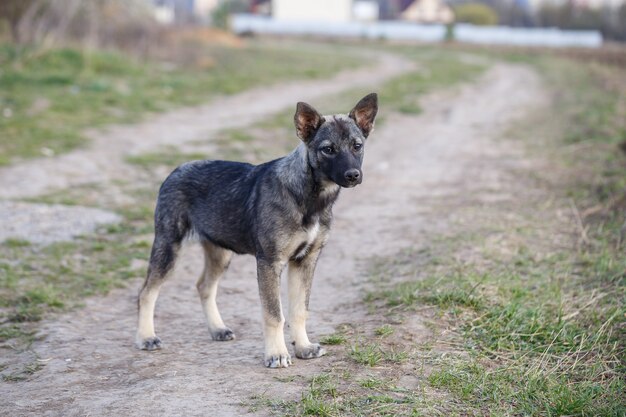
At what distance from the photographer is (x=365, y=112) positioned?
5.80 meters

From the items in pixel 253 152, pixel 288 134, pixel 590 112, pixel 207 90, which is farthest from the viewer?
pixel 207 90

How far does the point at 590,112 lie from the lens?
57.6ft

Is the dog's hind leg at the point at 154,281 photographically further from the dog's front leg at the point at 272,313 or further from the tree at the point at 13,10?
the tree at the point at 13,10

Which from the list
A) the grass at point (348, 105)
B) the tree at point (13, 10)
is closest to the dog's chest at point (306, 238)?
the grass at point (348, 105)

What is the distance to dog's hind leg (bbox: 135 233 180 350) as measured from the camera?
6.05 metres

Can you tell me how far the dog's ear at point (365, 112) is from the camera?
5738 millimetres

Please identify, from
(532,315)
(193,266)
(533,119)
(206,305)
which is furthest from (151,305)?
(533,119)

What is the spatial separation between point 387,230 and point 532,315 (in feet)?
10.4

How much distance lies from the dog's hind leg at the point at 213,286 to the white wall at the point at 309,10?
63.0m

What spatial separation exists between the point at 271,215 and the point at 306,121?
668 millimetres

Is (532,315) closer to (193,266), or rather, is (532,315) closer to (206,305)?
(206,305)

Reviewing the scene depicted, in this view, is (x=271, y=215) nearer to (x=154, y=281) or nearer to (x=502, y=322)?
(x=154, y=281)

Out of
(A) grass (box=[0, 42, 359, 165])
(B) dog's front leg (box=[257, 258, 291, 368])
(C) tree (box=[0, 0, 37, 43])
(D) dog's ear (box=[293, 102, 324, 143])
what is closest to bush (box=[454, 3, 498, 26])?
(A) grass (box=[0, 42, 359, 165])

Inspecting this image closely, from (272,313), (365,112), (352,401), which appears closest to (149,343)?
(272,313)
